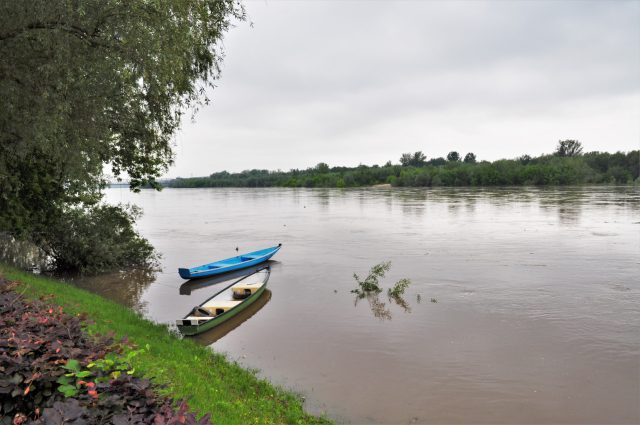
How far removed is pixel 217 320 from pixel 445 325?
7.28 metres

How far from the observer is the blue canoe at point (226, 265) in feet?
68.7

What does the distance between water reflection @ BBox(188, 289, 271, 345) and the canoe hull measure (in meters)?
0.20

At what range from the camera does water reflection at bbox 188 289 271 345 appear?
13.2 meters

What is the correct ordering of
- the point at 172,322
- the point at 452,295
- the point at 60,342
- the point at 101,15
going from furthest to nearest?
the point at 452,295 < the point at 172,322 < the point at 101,15 < the point at 60,342

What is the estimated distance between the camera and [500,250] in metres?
27.0

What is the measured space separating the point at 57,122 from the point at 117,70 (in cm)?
184

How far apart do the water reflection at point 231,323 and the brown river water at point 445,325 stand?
0.07 m

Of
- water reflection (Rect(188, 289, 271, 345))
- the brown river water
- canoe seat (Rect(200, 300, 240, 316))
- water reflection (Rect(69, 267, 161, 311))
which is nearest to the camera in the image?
the brown river water

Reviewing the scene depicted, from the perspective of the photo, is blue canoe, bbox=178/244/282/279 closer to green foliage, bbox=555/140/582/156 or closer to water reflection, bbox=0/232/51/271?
water reflection, bbox=0/232/51/271

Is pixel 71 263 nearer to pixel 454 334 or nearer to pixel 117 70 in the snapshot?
pixel 117 70

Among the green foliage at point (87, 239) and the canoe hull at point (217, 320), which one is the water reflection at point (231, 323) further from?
the green foliage at point (87, 239)

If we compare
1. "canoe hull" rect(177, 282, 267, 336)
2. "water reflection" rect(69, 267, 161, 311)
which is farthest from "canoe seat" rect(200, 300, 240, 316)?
"water reflection" rect(69, 267, 161, 311)

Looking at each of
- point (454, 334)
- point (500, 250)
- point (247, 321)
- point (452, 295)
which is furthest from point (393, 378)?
point (500, 250)

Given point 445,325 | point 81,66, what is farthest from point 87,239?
point 445,325
